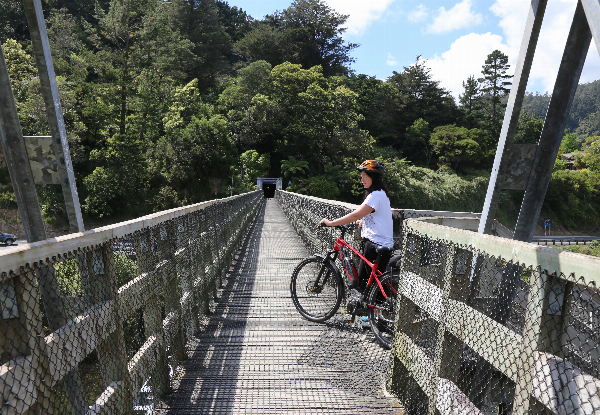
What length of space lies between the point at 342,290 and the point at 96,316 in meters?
2.63

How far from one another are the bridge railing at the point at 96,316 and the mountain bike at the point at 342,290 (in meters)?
1.21

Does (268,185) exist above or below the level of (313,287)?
below

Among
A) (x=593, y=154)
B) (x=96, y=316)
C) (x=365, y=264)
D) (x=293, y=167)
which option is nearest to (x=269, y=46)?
(x=293, y=167)

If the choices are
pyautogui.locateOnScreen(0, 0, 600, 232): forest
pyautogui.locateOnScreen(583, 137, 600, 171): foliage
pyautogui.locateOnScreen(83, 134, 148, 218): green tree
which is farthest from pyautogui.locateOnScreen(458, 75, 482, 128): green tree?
pyautogui.locateOnScreen(83, 134, 148, 218): green tree

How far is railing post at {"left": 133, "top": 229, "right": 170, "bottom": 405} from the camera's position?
259 cm

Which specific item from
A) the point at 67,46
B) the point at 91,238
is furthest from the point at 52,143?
the point at 67,46

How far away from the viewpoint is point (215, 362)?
3.40m

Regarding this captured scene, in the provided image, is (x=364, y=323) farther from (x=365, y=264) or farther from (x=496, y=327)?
(x=496, y=327)

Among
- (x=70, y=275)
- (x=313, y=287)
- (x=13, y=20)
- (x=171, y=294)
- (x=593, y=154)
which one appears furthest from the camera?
(x=593, y=154)

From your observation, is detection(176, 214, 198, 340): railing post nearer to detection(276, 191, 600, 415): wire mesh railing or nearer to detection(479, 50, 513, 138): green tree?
detection(276, 191, 600, 415): wire mesh railing

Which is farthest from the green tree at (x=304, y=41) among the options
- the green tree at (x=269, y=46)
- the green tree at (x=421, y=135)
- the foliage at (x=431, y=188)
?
the foliage at (x=431, y=188)

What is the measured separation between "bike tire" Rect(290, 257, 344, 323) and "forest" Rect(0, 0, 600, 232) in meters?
30.8

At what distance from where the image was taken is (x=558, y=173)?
51.5 metres

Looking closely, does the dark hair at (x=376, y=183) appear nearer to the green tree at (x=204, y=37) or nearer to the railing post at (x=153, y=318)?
the railing post at (x=153, y=318)
